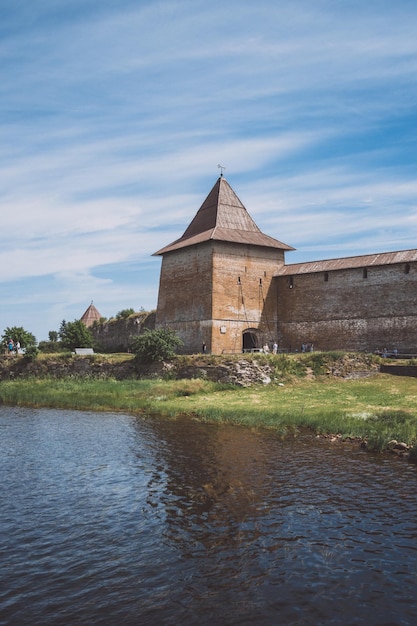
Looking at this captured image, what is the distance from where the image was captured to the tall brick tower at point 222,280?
3612cm

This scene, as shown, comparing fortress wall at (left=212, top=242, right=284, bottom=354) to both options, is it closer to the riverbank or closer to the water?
the riverbank

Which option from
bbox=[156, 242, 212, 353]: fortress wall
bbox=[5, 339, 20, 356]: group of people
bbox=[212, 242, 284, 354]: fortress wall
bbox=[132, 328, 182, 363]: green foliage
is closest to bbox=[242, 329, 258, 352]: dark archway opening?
bbox=[212, 242, 284, 354]: fortress wall

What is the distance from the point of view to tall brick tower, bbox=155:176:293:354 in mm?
36125

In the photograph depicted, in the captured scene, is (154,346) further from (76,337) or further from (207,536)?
(207,536)

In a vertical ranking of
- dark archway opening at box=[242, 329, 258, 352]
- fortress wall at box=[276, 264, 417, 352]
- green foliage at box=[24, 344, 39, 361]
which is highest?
fortress wall at box=[276, 264, 417, 352]

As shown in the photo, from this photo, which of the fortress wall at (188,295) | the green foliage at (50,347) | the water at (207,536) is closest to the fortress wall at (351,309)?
the fortress wall at (188,295)

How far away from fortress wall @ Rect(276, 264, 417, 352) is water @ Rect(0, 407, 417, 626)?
18.7m

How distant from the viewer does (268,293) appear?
38.6 metres

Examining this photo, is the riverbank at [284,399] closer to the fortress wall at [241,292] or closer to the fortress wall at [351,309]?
the fortress wall at [351,309]

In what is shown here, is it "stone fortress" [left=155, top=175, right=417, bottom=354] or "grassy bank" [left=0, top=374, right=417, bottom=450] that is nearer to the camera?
"grassy bank" [left=0, top=374, right=417, bottom=450]

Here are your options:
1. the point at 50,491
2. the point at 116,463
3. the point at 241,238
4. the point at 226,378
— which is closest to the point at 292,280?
the point at 241,238

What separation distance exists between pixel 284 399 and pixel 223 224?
58.4 feet

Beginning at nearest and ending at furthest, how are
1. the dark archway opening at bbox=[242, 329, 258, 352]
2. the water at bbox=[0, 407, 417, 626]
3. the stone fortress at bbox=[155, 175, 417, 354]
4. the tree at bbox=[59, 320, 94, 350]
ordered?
the water at bbox=[0, 407, 417, 626], the stone fortress at bbox=[155, 175, 417, 354], the dark archway opening at bbox=[242, 329, 258, 352], the tree at bbox=[59, 320, 94, 350]

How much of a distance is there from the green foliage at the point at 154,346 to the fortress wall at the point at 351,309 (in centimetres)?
949
